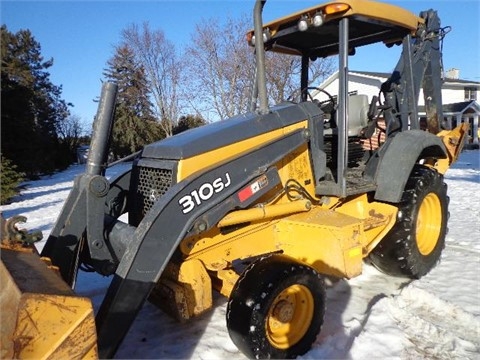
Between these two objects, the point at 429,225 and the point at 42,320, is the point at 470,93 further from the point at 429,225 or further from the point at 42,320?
the point at 42,320

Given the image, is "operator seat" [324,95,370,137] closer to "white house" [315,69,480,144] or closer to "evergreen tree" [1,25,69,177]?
"evergreen tree" [1,25,69,177]

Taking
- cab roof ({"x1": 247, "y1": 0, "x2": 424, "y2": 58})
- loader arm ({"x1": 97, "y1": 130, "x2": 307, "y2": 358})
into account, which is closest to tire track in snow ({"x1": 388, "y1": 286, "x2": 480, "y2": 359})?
loader arm ({"x1": 97, "y1": 130, "x2": 307, "y2": 358})

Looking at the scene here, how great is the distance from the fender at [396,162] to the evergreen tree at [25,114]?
56.1 feet

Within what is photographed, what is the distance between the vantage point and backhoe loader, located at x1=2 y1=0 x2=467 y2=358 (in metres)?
2.59

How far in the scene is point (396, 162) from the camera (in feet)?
12.5

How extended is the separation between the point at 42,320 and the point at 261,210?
5.53 ft

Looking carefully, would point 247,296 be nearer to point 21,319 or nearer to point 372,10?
point 21,319

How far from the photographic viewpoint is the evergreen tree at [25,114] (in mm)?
18125

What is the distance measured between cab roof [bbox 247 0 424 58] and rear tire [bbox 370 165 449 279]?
1.52 m

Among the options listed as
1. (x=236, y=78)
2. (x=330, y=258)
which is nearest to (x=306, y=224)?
(x=330, y=258)

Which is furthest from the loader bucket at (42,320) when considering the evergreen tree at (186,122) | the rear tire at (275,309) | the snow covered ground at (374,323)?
the evergreen tree at (186,122)

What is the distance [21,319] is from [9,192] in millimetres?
12828

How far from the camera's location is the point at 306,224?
10.6 feet

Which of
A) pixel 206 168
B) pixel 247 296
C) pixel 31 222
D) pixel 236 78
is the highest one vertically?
pixel 236 78
